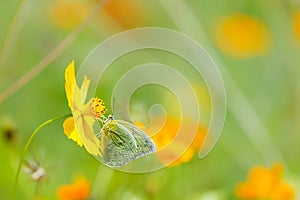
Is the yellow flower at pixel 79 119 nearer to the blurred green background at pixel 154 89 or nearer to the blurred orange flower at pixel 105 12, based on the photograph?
the blurred green background at pixel 154 89

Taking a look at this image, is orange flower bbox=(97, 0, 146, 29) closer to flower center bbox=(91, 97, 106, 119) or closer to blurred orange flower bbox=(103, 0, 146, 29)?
blurred orange flower bbox=(103, 0, 146, 29)

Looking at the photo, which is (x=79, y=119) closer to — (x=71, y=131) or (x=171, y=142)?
(x=71, y=131)

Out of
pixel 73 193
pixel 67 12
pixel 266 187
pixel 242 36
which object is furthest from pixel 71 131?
pixel 242 36

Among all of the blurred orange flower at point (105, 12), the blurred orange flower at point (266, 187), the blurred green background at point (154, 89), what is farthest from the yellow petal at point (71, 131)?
the blurred orange flower at point (105, 12)

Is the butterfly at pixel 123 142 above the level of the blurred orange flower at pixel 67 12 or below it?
below

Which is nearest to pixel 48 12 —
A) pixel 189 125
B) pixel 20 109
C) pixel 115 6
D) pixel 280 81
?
pixel 115 6

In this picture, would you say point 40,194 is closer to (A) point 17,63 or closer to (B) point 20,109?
(B) point 20,109

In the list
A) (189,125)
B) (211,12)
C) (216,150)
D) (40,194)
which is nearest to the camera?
(40,194)
